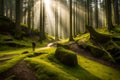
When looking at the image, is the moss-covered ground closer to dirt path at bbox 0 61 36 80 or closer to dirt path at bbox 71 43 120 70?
dirt path at bbox 0 61 36 80

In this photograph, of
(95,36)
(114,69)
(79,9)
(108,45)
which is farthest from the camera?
(79,9)

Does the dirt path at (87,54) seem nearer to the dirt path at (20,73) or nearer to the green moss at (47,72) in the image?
the green moss at (47,72)

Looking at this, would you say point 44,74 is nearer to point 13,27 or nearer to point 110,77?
point 110,77

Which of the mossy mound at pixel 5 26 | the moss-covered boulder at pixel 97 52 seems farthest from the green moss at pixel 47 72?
the mossy mound at pixel 5 26

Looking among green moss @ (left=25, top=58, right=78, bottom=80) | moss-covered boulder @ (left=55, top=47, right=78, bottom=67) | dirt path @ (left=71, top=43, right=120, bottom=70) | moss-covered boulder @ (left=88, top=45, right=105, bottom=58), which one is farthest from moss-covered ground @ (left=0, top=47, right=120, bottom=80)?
moss-covered boulder @ (left=88, top=45, right=105, bottom=58)

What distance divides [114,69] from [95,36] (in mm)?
8154

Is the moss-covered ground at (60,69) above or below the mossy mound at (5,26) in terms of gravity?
below

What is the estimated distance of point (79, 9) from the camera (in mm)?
80438

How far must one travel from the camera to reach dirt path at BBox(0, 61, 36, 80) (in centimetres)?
1548

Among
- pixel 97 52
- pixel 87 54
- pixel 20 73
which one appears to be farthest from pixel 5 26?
pixel 20 73

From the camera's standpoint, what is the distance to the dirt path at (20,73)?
609 inches

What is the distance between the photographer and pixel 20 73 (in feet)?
52.5

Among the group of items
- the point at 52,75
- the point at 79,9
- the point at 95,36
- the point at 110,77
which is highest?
the point at 79,9

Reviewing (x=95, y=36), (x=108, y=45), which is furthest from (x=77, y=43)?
(x=108, y=45)
